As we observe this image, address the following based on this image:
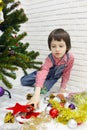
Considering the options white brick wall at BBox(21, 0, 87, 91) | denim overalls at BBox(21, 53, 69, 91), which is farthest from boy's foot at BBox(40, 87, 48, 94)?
white brick wall at BBox(21, 0, 87, 91)

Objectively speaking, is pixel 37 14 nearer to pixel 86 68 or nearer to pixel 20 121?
pixel 86 68

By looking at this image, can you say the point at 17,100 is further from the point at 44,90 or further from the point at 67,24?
the point at 67,24

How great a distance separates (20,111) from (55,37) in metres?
0.52

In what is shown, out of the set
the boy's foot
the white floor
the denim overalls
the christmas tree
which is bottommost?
the white floor

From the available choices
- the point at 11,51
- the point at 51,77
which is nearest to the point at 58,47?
the point at 51,77

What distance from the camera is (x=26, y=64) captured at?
1284 millimetres

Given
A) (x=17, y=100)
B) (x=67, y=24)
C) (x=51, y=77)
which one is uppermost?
(x=67, y=24)

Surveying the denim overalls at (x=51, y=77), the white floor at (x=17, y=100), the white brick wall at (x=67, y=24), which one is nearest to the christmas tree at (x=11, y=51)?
the white floor at (x=17, y=100)

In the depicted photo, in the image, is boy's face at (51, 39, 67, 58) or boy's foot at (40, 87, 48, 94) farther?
boy's foot at (40, 87, 48, 94)

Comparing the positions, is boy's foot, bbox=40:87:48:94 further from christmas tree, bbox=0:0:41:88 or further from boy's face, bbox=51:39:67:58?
christmas tree, bbox=0:0:41:88

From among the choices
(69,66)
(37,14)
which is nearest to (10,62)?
(69,66)

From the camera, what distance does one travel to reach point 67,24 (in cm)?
186

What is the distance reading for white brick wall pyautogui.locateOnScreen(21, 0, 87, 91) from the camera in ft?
5.85

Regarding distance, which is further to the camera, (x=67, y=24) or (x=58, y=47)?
(x=67, y=24)
